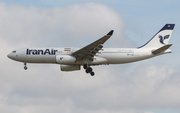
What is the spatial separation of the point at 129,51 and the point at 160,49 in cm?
444

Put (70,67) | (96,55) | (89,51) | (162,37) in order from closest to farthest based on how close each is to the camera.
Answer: (89,51)
(96,55)
(70,67)
(162,37)

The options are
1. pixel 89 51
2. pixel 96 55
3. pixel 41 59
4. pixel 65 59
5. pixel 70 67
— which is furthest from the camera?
pixel 70 67

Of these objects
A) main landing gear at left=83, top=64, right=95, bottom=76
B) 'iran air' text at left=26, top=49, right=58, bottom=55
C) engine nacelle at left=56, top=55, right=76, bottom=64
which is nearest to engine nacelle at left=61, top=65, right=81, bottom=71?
main landing gear at left=83, top=64, right=95, bottom=76

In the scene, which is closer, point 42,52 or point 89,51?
point 89,51

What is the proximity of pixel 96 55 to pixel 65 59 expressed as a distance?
4.55 meters

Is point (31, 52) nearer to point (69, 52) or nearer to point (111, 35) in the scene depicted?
point (69, 52)

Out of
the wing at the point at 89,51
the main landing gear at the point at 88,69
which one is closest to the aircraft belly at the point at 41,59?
the wing at the point at 89,51

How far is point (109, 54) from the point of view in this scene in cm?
5419

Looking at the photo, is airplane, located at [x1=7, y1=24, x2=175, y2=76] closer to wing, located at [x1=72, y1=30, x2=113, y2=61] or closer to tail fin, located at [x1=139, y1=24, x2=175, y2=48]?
wing, located at [x1=72, y1=30, x2=113, y2=61]

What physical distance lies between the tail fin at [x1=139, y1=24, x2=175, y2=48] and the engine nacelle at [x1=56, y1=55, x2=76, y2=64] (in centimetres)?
1178

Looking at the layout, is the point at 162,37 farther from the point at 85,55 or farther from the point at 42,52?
the point at 42,52

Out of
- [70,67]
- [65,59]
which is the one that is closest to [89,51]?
[65,59]

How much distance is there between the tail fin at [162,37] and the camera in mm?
57656

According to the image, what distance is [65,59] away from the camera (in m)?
52.9
